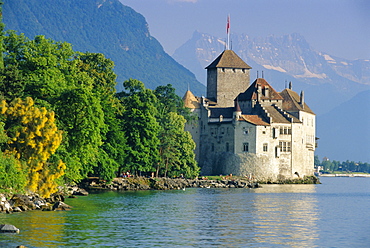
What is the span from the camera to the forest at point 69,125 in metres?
53.0

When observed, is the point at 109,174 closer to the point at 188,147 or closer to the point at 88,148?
the point at 88,148

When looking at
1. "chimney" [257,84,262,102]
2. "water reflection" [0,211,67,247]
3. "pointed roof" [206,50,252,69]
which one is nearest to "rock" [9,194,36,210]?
"water reflection" [0,211,67,247]

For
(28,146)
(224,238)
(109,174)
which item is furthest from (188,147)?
(224,238)

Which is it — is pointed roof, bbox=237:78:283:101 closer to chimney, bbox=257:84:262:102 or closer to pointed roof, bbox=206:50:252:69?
chimney, bbox=257:84:262:102

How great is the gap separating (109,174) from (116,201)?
12.5 m

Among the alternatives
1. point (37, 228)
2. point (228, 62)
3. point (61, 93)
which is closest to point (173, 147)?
point (228, 62)

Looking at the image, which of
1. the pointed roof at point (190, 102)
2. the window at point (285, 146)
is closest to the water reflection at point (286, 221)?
the window at point (285, 146)

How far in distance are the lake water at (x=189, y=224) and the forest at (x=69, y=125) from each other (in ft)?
12.4

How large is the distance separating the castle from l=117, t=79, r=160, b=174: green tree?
71.0 ft

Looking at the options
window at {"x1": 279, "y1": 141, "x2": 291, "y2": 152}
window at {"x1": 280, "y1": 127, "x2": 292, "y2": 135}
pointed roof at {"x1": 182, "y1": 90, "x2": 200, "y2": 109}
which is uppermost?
pointed roof at {"x1": 182, "y1": 90, "x2": 200, "y2": 109}

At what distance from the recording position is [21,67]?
213 ft

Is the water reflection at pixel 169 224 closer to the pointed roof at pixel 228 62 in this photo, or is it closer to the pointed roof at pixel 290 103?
the pointed roof at pixel 290 103

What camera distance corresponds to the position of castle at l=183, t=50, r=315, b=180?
4198 inches

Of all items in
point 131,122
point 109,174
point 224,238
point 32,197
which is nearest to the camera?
point 224,238
